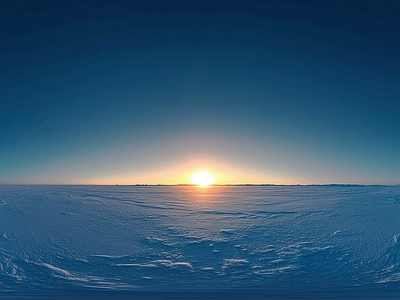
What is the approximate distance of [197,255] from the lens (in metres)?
5.59

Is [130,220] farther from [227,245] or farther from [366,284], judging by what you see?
[366,284]

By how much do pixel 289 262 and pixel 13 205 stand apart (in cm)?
959

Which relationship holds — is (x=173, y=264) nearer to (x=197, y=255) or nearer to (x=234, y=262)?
(x=197, y=255)

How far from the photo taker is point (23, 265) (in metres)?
4.98

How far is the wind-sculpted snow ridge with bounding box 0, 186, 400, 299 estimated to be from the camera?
14.5 ft

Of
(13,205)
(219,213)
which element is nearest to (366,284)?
(219,213)

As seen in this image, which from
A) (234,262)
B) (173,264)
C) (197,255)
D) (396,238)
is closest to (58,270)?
(173,264)

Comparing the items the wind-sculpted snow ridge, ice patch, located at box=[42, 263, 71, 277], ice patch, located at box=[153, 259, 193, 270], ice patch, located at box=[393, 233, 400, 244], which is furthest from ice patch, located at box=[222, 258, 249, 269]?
ice patch, located at box=[393, 233, 400, 244]

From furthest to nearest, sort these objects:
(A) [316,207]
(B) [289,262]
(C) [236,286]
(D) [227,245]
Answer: (A) [316,207], (D) [227,245], (B) [289,262], (C) [236,286]

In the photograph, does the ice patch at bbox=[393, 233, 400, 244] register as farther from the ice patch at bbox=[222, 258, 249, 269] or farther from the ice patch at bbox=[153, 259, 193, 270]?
the ice patch at bbox=[153, 259, 193, 270]

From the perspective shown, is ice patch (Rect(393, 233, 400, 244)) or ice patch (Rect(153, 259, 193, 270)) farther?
ice patch (Rect(393, 233, 400, 244))

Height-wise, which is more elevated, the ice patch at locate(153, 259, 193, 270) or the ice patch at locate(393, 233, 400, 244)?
the ice patch at locate(393, 233, 400, 244)

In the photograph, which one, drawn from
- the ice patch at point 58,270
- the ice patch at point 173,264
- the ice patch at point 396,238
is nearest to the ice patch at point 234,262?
the ice patch at point 173,264

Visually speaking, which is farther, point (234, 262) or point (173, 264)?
point (234, 262)
